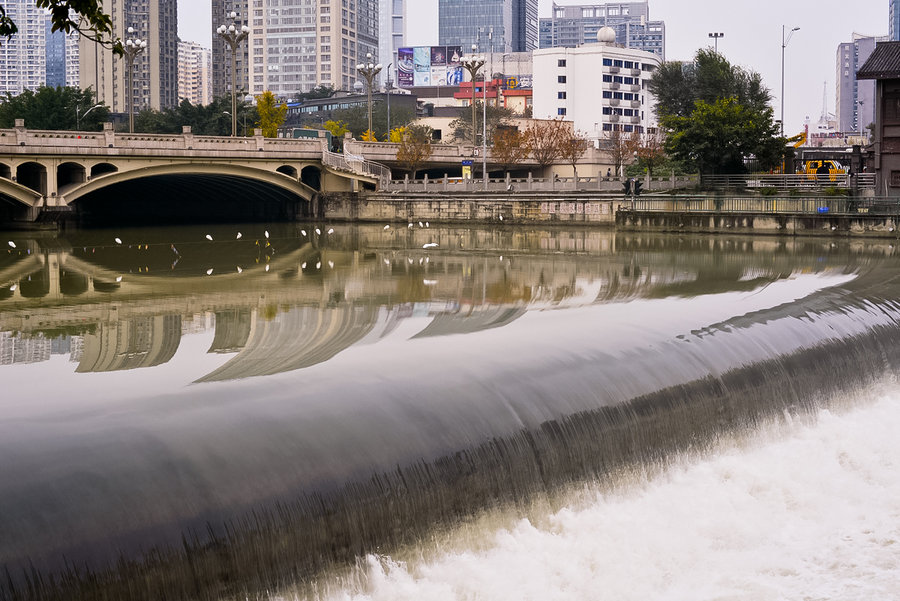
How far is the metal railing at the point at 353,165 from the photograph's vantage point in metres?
72.3

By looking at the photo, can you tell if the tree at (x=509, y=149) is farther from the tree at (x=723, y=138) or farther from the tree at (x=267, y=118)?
the tree at (x=723, y=138)

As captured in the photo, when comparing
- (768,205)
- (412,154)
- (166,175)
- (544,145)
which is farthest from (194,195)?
(768,205)

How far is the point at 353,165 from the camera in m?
73.6

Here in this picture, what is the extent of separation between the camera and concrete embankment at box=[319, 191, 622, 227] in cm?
5919

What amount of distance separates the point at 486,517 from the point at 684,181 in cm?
6053

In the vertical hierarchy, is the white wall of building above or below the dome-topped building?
below

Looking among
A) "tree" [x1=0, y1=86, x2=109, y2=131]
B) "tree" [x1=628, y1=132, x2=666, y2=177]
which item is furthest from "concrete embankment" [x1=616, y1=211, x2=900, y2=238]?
"tree" [x1=0, y1=86, x2=109, y2=131]

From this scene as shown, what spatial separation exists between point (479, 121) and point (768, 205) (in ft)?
257

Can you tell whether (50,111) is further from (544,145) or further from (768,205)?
(768,205)

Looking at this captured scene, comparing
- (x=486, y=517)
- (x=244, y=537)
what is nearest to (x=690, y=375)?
(x=486, y=517)

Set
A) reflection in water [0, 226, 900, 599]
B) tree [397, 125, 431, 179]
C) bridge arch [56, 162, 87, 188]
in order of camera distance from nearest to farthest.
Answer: reflection in water [0, 226, 900, 599] < bridge arch [56, 162, 87, 188] < tree [397, 125, 431, 179]

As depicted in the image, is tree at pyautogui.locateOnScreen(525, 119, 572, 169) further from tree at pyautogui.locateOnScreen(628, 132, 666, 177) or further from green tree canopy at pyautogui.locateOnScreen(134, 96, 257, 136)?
→ green tree canopy at pyautogui.locateOnScreen(134, 96, 257, 136)

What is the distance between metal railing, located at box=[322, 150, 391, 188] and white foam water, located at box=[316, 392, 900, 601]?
58.9 m

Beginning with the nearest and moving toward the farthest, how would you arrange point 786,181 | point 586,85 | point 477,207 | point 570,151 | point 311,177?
A: point 786,181 → point 477,207 → point 311,177 → point 570,151 → point 586,85
